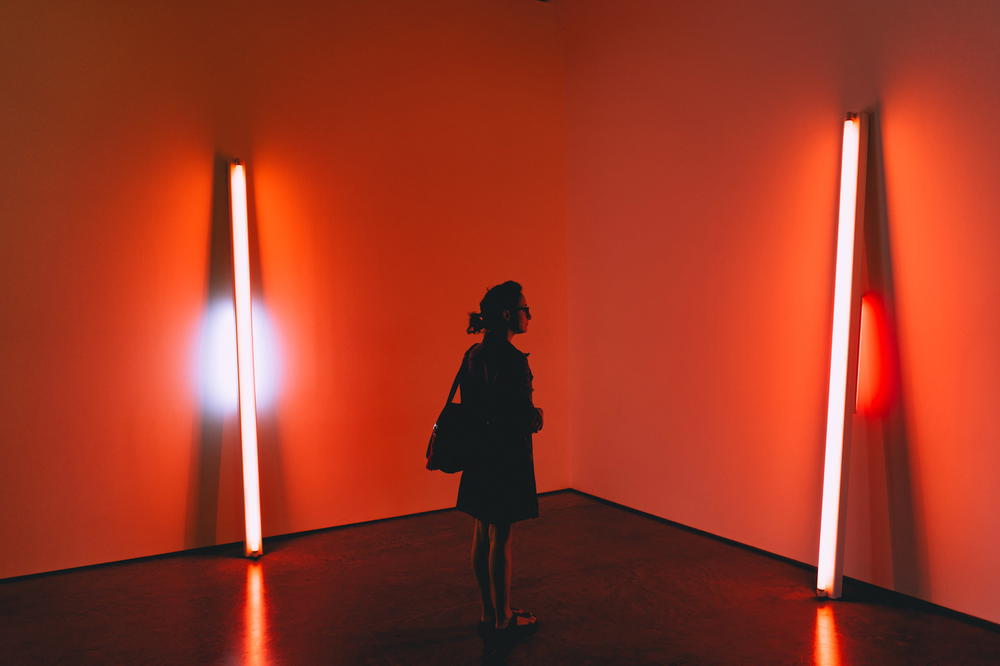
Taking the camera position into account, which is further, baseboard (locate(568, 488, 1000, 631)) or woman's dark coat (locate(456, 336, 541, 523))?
baseboard (locate(568, 488, 1000, 631))

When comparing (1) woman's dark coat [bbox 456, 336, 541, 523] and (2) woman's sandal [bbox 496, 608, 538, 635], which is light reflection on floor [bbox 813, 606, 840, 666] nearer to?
(2) woman's sandal [bbox 496, 608, 538, 635]

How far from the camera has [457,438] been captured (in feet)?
10.3

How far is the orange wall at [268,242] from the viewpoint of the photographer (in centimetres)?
420

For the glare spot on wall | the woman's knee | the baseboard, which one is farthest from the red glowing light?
the glare spot on wall

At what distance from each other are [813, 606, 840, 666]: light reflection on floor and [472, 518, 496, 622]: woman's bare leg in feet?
4.26

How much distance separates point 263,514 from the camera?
4770mm

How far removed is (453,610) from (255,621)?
88 cm

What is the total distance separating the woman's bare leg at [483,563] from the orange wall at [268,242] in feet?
6.42

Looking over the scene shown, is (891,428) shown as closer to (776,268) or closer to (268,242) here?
(776,268)

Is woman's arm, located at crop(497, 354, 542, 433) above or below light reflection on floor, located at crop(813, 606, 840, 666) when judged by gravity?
above

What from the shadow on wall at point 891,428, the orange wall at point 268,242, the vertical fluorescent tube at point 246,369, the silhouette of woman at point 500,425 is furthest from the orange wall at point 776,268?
the vertical fluorescent tube at point 246,369

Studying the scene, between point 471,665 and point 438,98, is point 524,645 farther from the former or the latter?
point 438,98

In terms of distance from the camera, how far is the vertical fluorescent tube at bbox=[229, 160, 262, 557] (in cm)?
439

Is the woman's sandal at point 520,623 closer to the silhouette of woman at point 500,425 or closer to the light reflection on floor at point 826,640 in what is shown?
the silhouette of woman at point 500,425
